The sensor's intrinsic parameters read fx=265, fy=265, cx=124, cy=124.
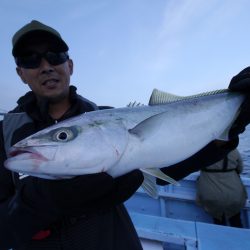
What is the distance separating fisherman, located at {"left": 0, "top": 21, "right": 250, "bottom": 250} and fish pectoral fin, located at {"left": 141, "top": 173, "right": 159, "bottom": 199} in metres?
0.17

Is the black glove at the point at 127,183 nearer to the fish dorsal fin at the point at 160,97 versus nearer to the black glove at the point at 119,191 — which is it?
the black glove at the point at 119,191

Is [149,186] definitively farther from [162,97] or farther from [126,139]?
[162,97]

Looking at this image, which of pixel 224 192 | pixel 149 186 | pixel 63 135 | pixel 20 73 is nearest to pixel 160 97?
pixel 149 186

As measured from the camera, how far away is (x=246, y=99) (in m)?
2.90

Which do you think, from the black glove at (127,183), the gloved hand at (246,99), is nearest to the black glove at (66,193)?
the black glove at (127,183)

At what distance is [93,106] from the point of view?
10.1 ft

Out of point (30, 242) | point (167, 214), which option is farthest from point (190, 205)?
point (30, 242)

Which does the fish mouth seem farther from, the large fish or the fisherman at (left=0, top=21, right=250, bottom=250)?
the fisherman at (left=0, top=21, right=250, bottom=250)

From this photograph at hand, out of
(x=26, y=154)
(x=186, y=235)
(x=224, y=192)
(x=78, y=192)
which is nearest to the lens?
(x=26, y=154)

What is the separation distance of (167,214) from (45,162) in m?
4.73

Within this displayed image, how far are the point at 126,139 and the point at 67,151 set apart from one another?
46cm

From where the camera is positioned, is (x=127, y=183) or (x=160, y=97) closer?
(x=127, y=183)

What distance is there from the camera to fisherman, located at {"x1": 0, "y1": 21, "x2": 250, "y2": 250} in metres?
1.95

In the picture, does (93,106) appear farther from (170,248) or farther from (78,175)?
(170,248)
